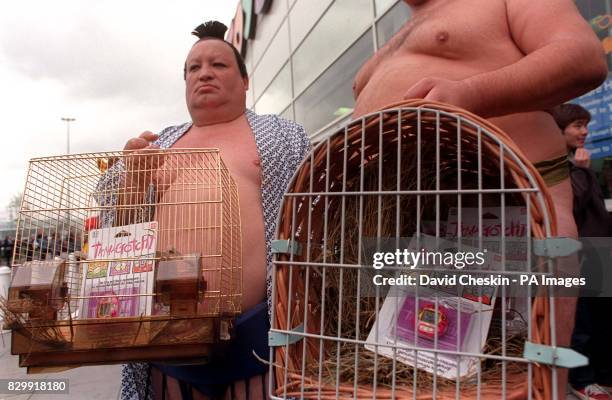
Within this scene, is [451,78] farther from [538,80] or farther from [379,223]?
[379,223]

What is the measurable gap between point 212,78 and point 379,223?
0.94 meters

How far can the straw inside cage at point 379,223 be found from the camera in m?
0.60

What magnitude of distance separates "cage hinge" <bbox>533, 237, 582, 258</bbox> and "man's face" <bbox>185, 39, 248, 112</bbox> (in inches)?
44.0

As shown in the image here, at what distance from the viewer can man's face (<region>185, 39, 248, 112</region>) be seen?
1397 mm

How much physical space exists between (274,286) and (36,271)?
50cm

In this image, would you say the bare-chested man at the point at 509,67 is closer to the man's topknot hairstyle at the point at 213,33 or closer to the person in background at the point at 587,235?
the man's topknot hairstyle at the point at 213,33

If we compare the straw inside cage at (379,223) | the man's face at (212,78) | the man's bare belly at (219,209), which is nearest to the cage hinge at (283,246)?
the straw inside cage at (379,223)

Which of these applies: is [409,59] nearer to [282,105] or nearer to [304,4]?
[304,4]

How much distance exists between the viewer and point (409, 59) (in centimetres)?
101

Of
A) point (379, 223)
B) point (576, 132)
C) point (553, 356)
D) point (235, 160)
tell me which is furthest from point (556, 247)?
point (576, 132)

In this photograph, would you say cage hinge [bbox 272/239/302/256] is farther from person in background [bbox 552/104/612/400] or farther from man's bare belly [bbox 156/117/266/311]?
person in background [bbox 552/104/612/400]

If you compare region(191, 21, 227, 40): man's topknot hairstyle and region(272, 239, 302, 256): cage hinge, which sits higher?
region(191, 21, 227, 40): man's topknot hairstyle

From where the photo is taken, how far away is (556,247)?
1.75ft

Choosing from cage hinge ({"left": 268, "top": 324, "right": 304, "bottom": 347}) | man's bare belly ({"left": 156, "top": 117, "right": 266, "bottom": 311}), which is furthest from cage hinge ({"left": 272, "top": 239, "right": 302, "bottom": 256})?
man's bare belly ({"left": 156, "top": 117, "right": 266, "bottom": 311})
